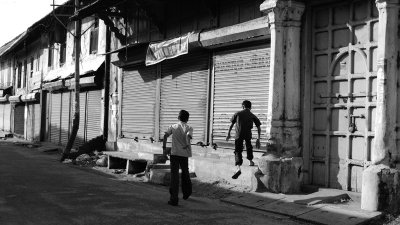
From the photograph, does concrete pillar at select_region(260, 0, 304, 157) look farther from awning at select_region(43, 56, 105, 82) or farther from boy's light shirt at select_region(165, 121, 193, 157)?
awning at select_region(43, 56, 105, 82)

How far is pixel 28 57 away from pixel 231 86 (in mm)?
23909

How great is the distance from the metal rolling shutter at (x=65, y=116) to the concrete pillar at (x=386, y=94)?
711 inches

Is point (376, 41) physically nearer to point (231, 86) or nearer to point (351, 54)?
point (351, 54)

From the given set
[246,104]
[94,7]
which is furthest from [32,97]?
[246,104]

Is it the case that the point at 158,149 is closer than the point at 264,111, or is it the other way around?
the point at 264,111

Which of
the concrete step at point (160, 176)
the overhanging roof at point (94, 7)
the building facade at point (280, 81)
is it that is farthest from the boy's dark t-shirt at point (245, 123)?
the overhanging roof at point (94, 7)

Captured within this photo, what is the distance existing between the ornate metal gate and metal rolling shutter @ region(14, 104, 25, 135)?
88.1 ft

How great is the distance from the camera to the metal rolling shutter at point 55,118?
79.8 feet

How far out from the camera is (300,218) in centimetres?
726

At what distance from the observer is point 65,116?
23.4m

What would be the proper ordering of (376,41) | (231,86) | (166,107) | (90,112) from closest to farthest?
1. (376,41)
2. (231,86)
3. (166,107)
4. (90,112)

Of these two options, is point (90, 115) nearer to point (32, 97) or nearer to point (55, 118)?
point (55, 118)

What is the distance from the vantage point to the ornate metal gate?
316 inches

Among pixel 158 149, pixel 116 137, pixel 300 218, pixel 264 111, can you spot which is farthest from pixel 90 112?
pixel 300 218
